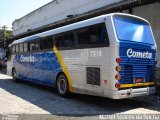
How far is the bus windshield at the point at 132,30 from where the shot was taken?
934cm

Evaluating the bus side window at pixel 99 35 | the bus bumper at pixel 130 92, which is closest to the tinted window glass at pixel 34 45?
the bus side window at pixel 99 35

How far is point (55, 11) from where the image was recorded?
27.2 metres

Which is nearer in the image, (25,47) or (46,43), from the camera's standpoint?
(46,43)

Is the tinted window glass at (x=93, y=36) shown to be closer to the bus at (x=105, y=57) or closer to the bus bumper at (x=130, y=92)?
the bus at (x=105, y=57)

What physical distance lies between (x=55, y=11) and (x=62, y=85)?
53.3 feet

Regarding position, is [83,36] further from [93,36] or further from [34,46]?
[34,46]

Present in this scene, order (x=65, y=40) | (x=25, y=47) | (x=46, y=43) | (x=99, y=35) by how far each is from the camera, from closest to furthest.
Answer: (x=99, y=35) < (x=65, y=40) < (x=46, y=43) < (x=25, y=47)

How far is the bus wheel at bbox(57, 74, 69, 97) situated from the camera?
11.6 m

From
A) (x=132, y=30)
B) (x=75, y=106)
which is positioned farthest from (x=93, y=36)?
(x=75, y=106)

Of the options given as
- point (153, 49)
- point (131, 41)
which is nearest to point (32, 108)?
point (131, 41)

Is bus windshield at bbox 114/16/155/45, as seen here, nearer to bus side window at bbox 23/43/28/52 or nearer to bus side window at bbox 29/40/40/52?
bus side window at bbox 29/40/40/52

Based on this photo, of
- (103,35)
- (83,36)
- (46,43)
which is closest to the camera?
(103,35)

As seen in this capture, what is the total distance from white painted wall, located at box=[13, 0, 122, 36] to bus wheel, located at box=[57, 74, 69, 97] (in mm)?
7852

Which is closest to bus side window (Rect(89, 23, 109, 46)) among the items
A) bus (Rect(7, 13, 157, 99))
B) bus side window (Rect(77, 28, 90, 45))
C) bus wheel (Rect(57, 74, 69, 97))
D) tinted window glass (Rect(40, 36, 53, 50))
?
bus (Rect(7, 13, 157, 99))
